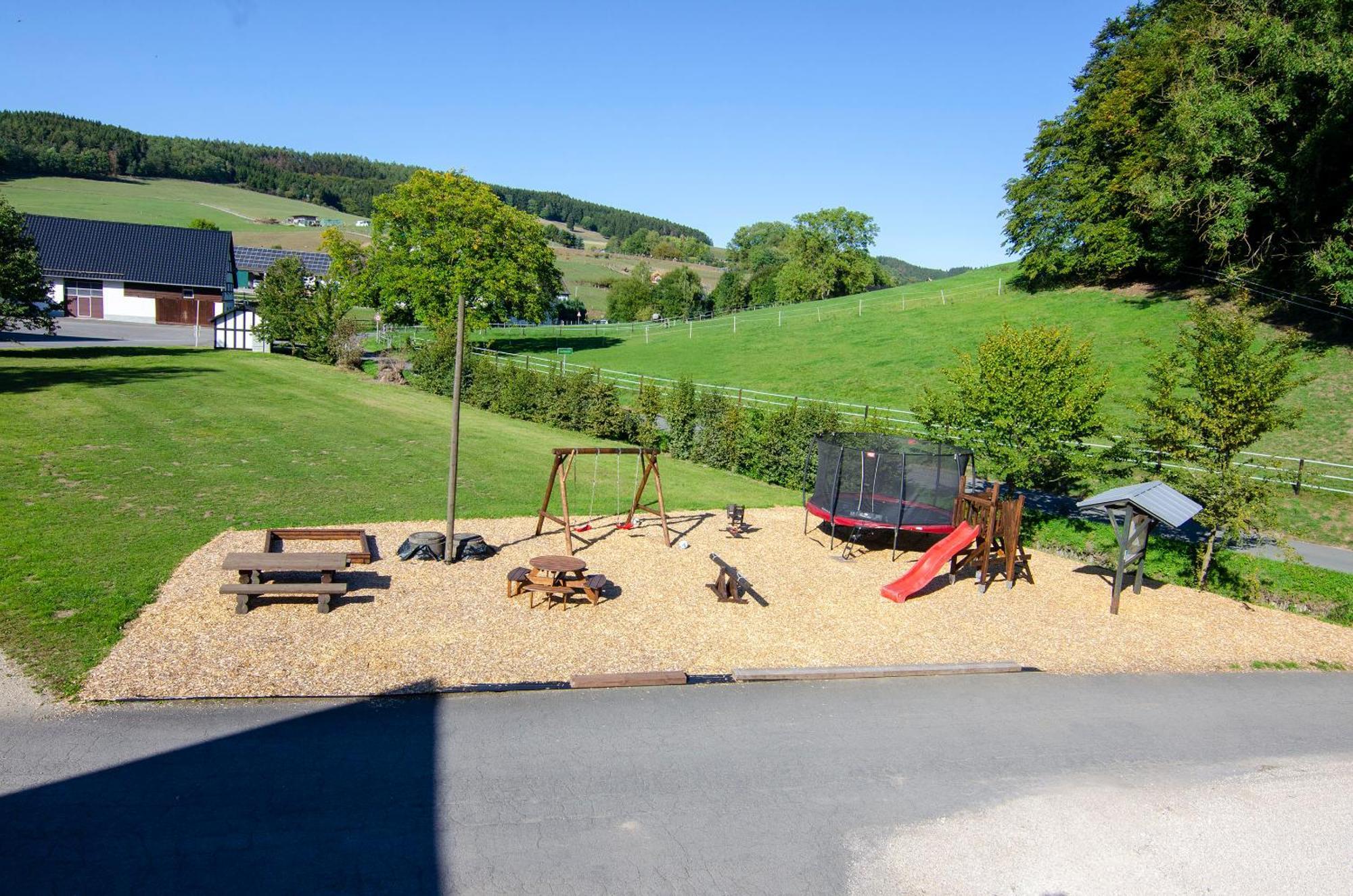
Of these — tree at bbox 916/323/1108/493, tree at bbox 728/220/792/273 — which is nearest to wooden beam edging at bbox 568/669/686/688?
tree at bbox 916/323/1108/493

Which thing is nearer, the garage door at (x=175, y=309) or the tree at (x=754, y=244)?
the garage door at (x=175, y=309)

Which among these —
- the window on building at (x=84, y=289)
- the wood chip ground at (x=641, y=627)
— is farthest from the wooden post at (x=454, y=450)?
the window on building at (x=84, y=289)

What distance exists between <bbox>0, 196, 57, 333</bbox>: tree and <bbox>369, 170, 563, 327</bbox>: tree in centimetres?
2027

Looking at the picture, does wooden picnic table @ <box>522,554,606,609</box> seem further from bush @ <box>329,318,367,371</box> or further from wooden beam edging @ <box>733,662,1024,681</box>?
bush @ <box>329,318,367,371</box>

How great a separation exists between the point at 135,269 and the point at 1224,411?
61028 millimetres

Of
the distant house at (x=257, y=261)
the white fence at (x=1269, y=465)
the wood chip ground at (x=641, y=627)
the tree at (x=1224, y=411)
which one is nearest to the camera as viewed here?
the wood chip ground at (x=641, y=627)

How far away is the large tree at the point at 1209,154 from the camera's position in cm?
2727

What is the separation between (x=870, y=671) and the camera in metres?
10.1

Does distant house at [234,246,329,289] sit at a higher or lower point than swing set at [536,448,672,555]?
higher

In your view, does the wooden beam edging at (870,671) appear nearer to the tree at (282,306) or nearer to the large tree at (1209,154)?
the large tree at (1209,154)

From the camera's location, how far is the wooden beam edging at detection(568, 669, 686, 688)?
29.8 feet

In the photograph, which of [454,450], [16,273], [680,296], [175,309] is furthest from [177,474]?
[680,296]

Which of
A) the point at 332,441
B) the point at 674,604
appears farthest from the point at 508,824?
the point at 332,441

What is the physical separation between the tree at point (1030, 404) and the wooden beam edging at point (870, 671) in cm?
664
